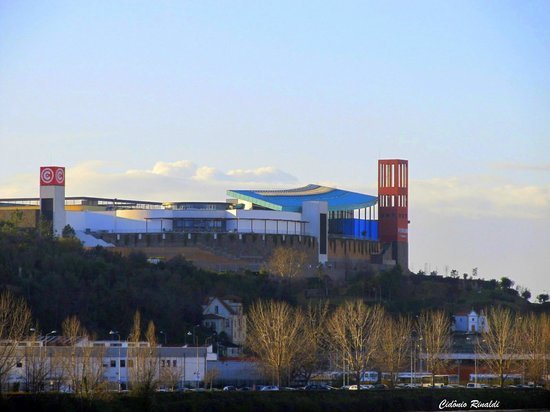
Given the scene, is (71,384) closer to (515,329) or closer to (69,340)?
(69,340)

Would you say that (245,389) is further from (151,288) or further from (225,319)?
(151,288)

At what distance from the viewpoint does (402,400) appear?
269 ft

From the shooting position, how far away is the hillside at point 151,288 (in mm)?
98438

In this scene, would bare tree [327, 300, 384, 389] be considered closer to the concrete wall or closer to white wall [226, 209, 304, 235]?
the concrete wall

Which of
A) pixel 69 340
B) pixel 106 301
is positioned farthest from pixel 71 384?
pixel 106 301

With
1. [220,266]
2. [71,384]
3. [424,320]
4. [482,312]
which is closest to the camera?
[71,384]

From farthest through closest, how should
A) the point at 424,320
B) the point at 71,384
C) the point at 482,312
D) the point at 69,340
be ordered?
1. the point at 482,312
2. the point at 424,320
3. the point at 69,340
4. the point at 71,384

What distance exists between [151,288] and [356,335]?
17280mm

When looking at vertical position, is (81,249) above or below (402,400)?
above

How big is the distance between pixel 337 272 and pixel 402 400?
4955 cm

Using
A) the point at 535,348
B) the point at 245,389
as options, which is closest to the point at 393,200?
the point at 535,348

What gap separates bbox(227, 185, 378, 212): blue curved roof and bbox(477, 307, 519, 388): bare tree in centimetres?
3226

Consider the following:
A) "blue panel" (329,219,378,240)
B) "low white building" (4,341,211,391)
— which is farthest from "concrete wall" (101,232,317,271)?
"low white building" (4,341,211,391)

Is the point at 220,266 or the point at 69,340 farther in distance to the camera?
the point at 220,266
